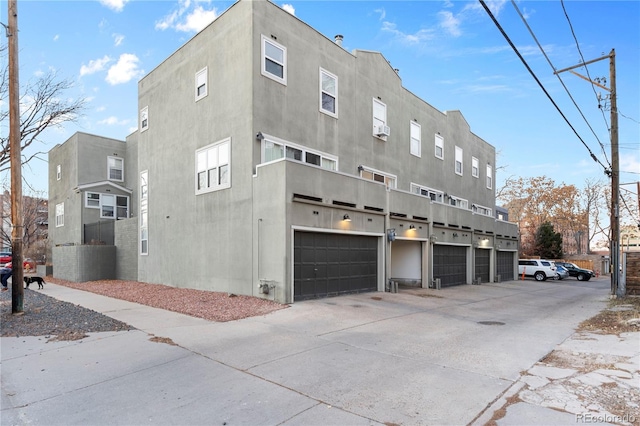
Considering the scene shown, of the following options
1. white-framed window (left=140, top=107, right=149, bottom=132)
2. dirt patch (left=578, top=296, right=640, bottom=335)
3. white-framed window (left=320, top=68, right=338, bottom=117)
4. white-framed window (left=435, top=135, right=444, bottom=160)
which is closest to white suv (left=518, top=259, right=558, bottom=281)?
white-framed window (left=435, top=135, right=444, bottom=160)

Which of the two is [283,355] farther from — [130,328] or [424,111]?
[424,111]

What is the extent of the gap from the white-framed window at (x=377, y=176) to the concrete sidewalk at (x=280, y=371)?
30.0ft

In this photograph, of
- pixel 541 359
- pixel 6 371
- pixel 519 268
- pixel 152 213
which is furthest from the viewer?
pixel 519 268

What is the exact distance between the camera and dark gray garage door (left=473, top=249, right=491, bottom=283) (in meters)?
24.7

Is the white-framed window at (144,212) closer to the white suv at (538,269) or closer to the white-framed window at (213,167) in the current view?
the white-framed window at (213,167)

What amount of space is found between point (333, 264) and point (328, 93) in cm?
740

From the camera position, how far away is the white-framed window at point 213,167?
14.7 m

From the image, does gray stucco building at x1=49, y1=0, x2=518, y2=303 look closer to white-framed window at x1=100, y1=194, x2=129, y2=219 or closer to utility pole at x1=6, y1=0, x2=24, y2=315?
white-framed window at x1=100, y1=194, x2=129, y2=219

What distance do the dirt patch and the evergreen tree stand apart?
33.7 metres

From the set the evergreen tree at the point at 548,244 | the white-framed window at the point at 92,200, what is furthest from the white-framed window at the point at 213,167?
the evergreen tree at the point at 548,244

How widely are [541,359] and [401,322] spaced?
12.0ft

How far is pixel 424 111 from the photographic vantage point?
23188 mm

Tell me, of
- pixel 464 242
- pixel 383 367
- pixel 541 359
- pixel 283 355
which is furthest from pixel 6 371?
pixel 464 242

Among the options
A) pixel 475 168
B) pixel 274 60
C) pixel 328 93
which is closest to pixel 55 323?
pixel 274 60
